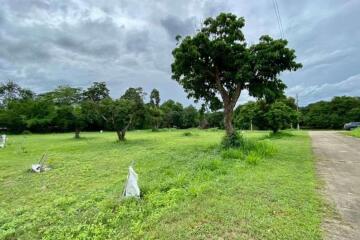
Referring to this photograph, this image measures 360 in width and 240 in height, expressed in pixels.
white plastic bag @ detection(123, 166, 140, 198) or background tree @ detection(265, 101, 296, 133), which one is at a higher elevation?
background tree @ detection(265, 101, 296, 133)

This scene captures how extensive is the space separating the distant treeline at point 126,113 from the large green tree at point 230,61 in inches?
93.0

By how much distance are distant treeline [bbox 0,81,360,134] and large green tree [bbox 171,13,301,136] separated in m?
2.36

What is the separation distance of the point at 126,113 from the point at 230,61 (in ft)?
35.5

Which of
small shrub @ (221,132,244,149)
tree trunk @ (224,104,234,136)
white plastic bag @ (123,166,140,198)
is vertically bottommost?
white plastic bag @ (123,166,140,198)

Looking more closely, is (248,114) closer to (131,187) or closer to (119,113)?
(119,113)

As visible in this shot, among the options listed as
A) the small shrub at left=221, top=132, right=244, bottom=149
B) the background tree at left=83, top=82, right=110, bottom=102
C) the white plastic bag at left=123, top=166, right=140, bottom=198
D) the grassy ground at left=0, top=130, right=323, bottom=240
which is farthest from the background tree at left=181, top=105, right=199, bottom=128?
the white plastic bag at left=123, top=166, right=140, bottom=198

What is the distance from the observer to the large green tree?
1098cm

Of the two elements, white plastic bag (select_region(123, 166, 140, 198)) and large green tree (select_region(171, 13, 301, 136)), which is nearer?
white plastic bag (select_region(123, 166, 140, 198))

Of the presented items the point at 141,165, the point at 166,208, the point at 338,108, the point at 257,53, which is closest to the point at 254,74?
the point at 257,53

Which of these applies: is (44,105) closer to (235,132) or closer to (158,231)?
(235,132)

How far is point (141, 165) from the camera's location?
9133 mm

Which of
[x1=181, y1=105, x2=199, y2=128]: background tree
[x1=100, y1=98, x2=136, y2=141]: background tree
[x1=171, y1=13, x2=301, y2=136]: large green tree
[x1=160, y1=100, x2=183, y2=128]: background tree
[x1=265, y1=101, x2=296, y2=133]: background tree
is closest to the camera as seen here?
[x1=171, y1=13, x2=301, y2=136]: large green tree

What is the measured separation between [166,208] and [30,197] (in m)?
3.48

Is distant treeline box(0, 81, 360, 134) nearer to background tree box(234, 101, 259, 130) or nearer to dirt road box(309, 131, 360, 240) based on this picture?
background tree box(234, 101, 259, 130)
